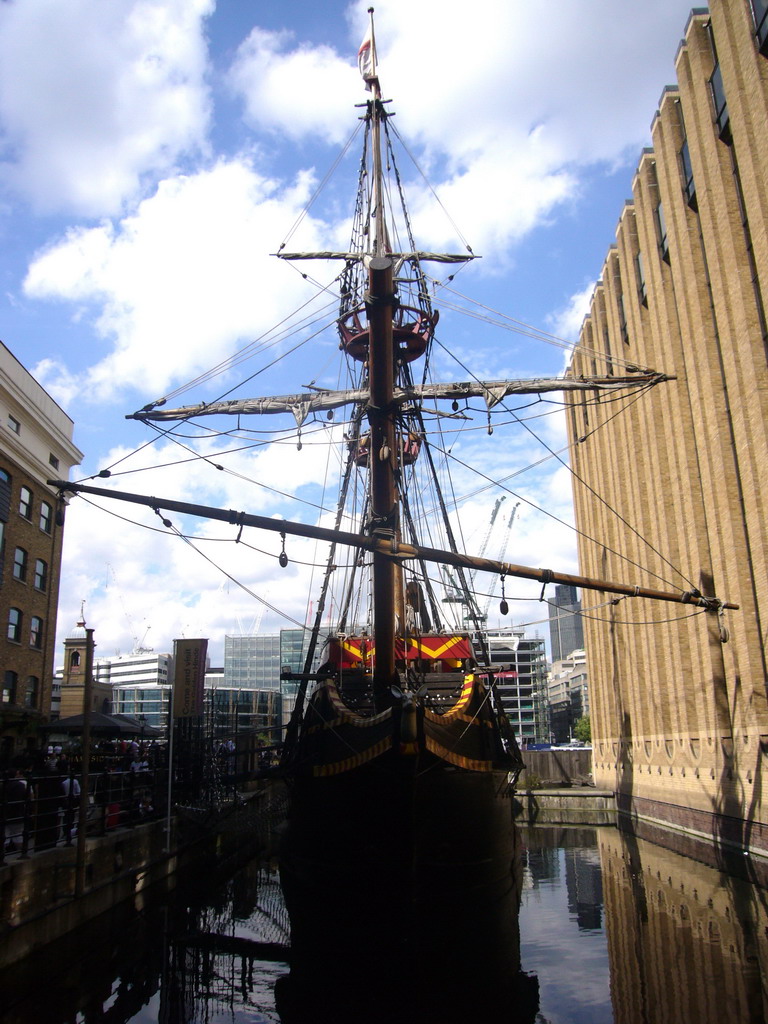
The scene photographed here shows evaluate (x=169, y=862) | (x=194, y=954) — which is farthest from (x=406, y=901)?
(x=169, y=862)

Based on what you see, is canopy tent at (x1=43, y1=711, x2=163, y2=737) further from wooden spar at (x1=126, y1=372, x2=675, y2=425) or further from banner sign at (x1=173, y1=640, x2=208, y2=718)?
wooden spar at (x1=126, y1=372, x2=675, y2=425)

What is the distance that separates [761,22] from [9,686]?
26757 millimetres

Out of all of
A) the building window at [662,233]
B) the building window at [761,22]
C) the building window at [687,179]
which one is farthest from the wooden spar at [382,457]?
the building window at [662,233]

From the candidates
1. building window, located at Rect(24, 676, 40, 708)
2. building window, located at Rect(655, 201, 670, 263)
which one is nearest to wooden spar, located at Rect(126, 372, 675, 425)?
building window, located at Rect(655, 201, 670, 263)

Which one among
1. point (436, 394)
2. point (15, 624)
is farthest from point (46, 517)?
point (436, 394)

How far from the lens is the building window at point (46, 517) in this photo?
90.7ft

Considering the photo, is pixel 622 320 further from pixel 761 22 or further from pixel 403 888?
pixel 403 888

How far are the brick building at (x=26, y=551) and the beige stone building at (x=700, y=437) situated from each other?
674 inches

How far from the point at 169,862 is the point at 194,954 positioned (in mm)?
5828

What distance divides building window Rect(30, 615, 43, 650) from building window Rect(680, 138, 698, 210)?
24.6 meters

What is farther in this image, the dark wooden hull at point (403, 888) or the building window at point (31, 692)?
the building window at point (31, 692)

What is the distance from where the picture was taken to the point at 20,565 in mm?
25766

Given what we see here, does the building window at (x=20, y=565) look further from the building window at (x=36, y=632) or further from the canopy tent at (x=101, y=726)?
the canopy tent at (x=101, y=726)

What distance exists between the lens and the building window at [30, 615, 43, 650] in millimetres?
26094
